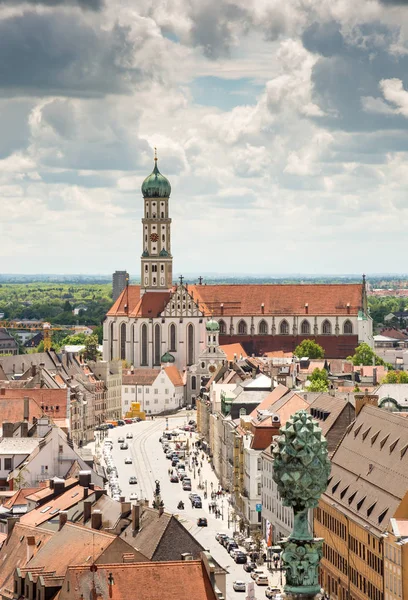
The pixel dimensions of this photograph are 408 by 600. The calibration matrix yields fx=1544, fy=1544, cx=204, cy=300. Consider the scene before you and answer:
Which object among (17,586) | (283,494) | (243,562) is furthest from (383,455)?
(283,494)

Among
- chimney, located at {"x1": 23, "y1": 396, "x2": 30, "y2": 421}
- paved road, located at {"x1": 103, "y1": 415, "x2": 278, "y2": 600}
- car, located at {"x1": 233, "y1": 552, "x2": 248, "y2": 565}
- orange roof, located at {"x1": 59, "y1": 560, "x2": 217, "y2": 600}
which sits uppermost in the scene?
chimney, located at {"x1": 23, "y1": 396, "x2": 30, "y2": 421}

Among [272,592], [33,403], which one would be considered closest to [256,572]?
[272,592]

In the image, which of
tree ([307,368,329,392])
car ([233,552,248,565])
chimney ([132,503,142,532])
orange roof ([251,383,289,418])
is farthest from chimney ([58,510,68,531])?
tree ([307,368,329,392])

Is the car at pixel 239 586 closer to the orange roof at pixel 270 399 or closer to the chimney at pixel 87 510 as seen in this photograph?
the chimney at pixel 87 510

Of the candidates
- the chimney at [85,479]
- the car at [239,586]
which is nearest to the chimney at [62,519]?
the chimney at [85,479]

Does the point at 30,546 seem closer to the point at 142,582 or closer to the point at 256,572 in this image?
the point at 142,582

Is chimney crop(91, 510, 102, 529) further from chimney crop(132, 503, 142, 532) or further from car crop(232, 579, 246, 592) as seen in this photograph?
car crop(232, 579, 246, 592)

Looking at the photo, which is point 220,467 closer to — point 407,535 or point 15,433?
point 15,433
